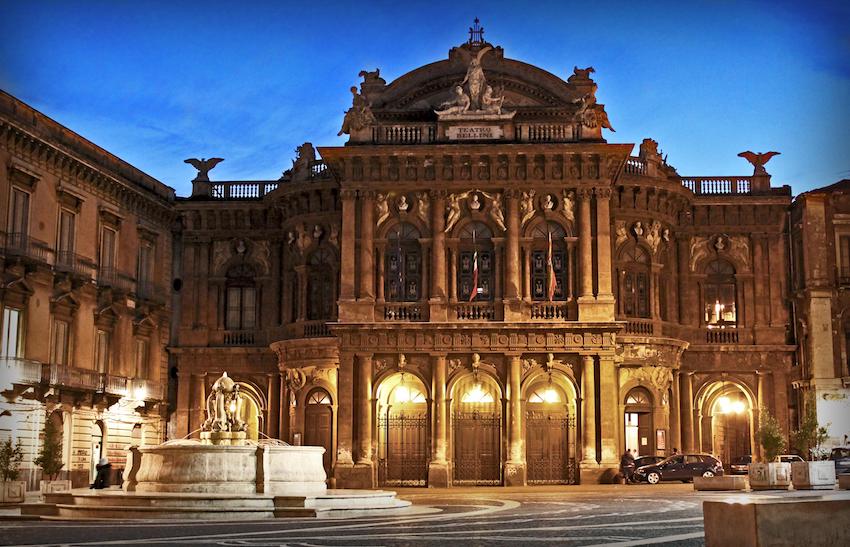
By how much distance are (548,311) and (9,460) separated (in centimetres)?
1679

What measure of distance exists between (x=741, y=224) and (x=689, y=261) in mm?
2446

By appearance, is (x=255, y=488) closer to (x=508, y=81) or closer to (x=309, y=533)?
(x=309, y=533)

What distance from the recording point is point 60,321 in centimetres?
3731

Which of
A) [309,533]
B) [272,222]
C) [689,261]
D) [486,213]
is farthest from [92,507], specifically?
[689,261]

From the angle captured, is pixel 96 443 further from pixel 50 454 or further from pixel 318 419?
pixel 318 419

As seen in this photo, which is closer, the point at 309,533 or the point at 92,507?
the point at 309,533

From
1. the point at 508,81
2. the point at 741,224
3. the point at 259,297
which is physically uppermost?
the point at 508,81

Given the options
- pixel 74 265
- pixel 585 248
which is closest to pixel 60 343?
pixel 74 265

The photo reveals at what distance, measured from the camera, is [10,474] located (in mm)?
32219

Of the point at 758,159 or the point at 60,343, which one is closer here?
the point at 60,343

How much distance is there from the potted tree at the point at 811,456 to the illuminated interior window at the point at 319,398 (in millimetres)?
15733

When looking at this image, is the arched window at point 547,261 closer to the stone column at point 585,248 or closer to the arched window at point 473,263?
the stone column at point 585,248

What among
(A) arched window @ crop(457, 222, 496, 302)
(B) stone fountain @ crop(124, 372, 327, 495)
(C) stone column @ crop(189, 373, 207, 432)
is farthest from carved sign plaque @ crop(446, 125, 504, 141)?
(B) stone fountain @ crop(124, 372, 327, 495)

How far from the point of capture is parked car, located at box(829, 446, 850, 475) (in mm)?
37000
